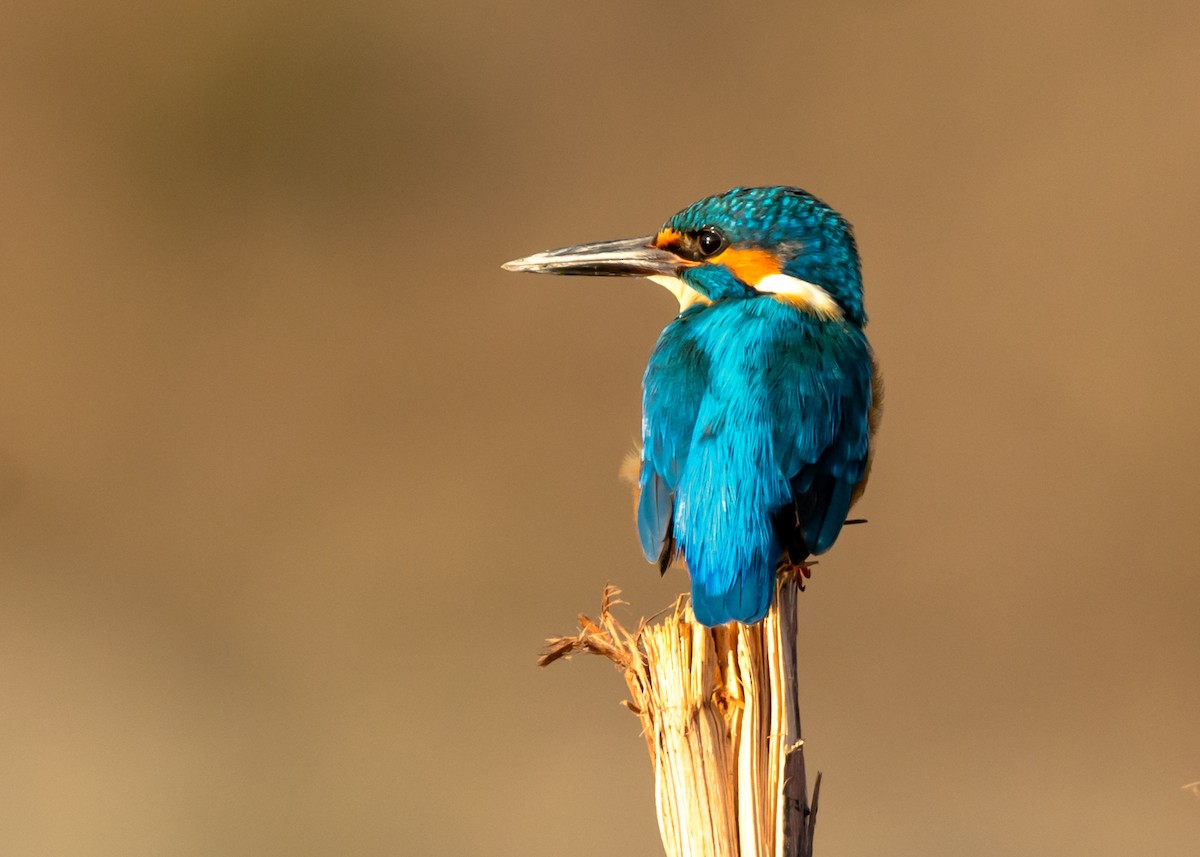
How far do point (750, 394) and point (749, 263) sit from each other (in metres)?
0.36

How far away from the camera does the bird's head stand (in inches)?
72.1

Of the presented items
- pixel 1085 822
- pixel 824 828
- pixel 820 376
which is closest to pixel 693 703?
pixel 820 376

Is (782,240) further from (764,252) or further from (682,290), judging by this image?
(682,290)

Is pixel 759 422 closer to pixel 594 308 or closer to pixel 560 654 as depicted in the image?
pixel 560 654

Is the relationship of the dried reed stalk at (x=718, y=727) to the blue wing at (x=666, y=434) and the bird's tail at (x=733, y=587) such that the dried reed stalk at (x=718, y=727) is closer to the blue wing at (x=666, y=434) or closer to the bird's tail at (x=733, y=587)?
the bird's tail at (x=733, y=587)

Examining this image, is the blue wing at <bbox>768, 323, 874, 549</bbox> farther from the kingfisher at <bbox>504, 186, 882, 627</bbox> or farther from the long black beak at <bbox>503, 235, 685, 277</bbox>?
the long black beak at <bbox>503, 235, 685, 277</bbox>

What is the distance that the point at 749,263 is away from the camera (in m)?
1.85

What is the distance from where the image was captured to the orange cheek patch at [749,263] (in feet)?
6.04

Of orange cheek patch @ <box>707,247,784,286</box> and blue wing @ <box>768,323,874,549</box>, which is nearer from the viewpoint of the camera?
blue wing @ <box>768,323,874,549</box>

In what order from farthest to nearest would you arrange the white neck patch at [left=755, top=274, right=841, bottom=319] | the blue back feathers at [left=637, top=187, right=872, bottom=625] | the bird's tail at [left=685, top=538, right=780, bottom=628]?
1. the white neck patch at [left=755, top=274, right=841, bottom=319]
2. the blue back feathers at [left=637, top=187, right=872, bottom=625]
3. the bird's tail at [left=685, top=538, right=780, bottom=628]

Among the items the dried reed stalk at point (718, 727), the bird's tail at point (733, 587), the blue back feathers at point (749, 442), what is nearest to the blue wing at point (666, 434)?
the blue back feathers at point (749, 442)

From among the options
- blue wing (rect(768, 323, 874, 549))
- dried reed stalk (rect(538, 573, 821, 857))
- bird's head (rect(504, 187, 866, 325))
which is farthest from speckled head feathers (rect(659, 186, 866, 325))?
dried reed stalk (rect(538, 573, 821, 857))

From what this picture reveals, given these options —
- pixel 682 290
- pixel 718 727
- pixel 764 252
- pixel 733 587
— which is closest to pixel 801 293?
pixel 764 252

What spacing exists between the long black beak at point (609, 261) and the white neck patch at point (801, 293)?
132mm
